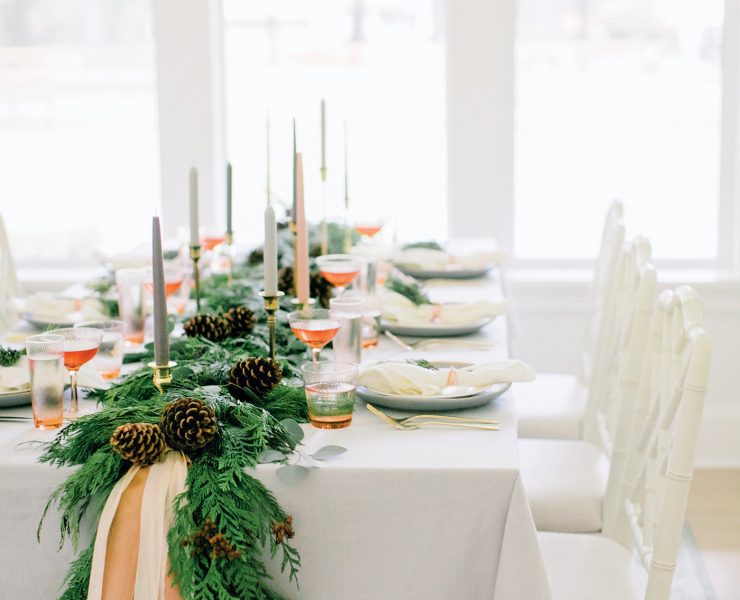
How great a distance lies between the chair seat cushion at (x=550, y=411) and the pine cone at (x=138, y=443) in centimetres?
142

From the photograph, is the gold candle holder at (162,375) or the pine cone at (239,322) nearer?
the gold candle holder at (162,375)

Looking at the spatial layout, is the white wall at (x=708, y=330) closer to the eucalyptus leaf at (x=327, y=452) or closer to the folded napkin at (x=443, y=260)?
the folded napkin at (x=443, y=260)

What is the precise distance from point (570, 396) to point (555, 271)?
1.23 meters

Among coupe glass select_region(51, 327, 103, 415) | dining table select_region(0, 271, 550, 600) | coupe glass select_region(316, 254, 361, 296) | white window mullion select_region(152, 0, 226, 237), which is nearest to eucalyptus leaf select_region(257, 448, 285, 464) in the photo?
dining table select_region(0, 271, 550, 600)

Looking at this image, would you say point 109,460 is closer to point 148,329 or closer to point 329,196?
point 148,329

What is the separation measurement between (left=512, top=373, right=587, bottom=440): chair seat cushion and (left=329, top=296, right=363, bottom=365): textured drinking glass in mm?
A: 866

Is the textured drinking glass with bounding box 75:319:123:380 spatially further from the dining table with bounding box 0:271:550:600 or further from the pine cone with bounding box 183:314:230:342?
the dining table with bounding box 0:271:550:600

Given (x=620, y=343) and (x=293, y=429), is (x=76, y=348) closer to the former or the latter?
(x=293, y=429)

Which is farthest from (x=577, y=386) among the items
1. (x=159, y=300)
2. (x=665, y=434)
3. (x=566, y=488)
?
(x=159, y=300)

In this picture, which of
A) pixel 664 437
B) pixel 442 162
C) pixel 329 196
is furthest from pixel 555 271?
pixel 664 437

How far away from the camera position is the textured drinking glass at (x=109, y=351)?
1860 mm

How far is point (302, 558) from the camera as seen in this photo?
143cm

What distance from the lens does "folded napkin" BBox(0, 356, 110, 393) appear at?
1.75 meters

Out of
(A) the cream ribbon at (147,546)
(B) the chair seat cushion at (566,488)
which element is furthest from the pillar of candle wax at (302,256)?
(B) the chair seat cushion at (566,488)
